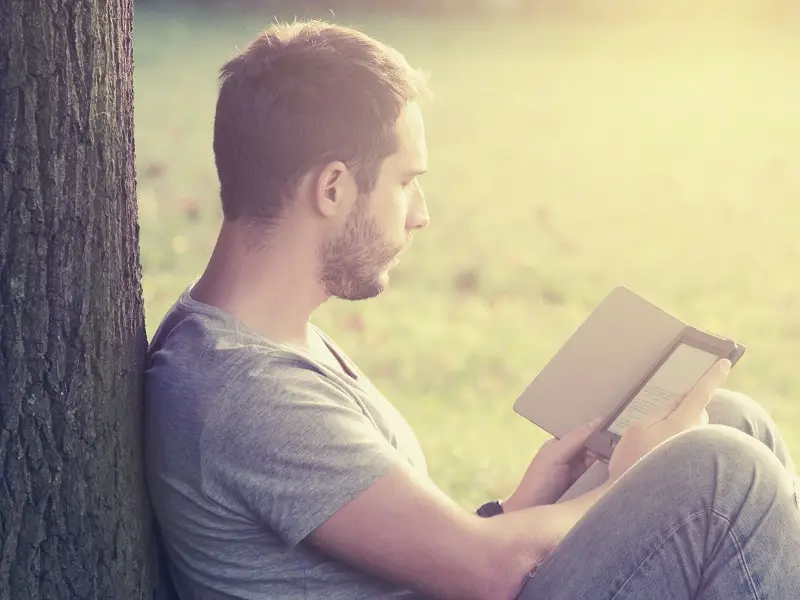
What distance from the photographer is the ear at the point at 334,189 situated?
195 centimetres

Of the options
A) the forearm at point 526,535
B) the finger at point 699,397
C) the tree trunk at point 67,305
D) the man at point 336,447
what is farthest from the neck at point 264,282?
the finger at point 699,397

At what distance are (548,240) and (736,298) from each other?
1.24 metres

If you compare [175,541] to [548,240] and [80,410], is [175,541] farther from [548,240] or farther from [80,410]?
[548,240]

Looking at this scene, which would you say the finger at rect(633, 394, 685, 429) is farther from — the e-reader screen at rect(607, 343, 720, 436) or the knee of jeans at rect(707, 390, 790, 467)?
the knee of jeans at rect(707, 390, 790, 467)

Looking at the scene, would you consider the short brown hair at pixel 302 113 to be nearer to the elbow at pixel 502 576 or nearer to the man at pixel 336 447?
the man at pixel 336 447

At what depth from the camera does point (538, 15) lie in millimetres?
11516

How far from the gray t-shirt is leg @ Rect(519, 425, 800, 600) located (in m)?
0.35

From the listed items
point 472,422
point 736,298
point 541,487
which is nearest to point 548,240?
point 736,298

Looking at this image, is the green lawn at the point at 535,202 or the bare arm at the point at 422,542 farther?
the green lawn at the point at 535,202

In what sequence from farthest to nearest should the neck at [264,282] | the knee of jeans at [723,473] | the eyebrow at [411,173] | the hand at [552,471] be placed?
the hand at [552,471] < the eyebrow at [411,173] < the neck at [264,282] < the knee of jeans at [723,473]

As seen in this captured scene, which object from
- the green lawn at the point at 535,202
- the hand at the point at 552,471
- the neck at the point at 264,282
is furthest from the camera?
the green lawn at the point at 535,202

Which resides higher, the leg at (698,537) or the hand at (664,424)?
the hand at (664,424)

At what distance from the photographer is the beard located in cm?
200

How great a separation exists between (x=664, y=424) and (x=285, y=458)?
72 centimetres
